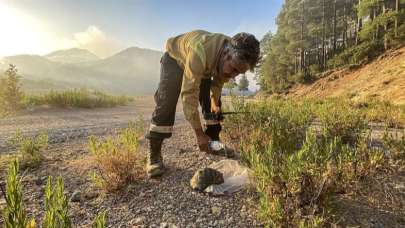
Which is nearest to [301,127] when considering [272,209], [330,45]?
[272,209]

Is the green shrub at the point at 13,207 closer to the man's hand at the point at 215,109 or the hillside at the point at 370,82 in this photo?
the man's hand at the point at 215,109

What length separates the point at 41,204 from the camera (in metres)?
2.06

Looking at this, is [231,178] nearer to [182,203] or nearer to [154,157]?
[182,203]

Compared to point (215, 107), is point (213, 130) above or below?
below

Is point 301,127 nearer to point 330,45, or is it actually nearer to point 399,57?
point 399,57

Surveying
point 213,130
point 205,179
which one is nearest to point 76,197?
point 205,179

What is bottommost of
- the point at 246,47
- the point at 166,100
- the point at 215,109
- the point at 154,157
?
the point at 154,157

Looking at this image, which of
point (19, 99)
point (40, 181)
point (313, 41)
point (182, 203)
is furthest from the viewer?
point (313, 41)

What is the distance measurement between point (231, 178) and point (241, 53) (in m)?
1.10

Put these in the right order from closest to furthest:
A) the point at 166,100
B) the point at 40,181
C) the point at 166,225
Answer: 1. the point at 166,225
2. the point at 40,181
3. the point at 166,100

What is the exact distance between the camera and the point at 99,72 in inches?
4417

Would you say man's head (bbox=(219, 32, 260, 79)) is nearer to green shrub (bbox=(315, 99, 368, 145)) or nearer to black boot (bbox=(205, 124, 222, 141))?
black boot (bbox=(205, 124, 222, 141))

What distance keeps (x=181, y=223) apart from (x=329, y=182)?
981mm

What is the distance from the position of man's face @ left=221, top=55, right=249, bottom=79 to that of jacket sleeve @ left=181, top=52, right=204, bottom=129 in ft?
0.80
